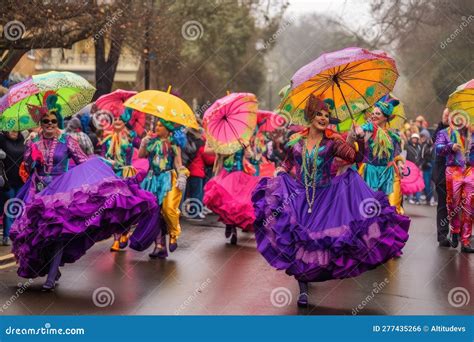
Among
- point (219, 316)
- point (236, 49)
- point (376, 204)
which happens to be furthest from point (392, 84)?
point (236, 49)

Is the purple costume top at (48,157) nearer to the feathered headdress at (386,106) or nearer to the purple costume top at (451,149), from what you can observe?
the feathered headdress at (386,106)

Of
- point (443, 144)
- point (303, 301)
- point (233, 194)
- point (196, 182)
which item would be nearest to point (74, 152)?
point (303, 301)

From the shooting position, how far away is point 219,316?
24.1ft

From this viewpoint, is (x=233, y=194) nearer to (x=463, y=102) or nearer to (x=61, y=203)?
(x=463, y=102)

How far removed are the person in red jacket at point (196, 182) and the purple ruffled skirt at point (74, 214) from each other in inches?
343

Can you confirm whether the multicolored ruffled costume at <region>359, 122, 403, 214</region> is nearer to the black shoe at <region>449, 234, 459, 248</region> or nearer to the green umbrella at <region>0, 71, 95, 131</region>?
the black shoe at <region>449, 234, 459, 248</region>

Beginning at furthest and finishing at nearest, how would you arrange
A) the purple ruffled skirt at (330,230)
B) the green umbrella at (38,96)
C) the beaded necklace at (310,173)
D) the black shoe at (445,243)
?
the black shoe at (445,243), the green umbrella at (38,96), the beaded necklace at (310,173), the purple ruffled skirt at (330,230)

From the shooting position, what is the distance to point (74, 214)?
331 inches

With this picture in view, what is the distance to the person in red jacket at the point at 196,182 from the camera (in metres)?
17.8

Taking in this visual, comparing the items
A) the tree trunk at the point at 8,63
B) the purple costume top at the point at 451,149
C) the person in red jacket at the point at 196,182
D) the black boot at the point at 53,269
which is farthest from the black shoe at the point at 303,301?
the tree trunk at the point at 8,63

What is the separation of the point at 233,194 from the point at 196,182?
4762 mm

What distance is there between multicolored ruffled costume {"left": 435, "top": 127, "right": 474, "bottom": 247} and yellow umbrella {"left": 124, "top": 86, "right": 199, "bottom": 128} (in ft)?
13.4

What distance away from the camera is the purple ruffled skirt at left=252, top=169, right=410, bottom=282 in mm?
7773

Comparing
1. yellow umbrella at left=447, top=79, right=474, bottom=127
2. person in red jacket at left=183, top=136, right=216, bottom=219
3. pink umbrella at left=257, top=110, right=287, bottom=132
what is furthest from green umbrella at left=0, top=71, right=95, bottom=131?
person in red jacket at left=183, top=136, right=216, bottom=219
